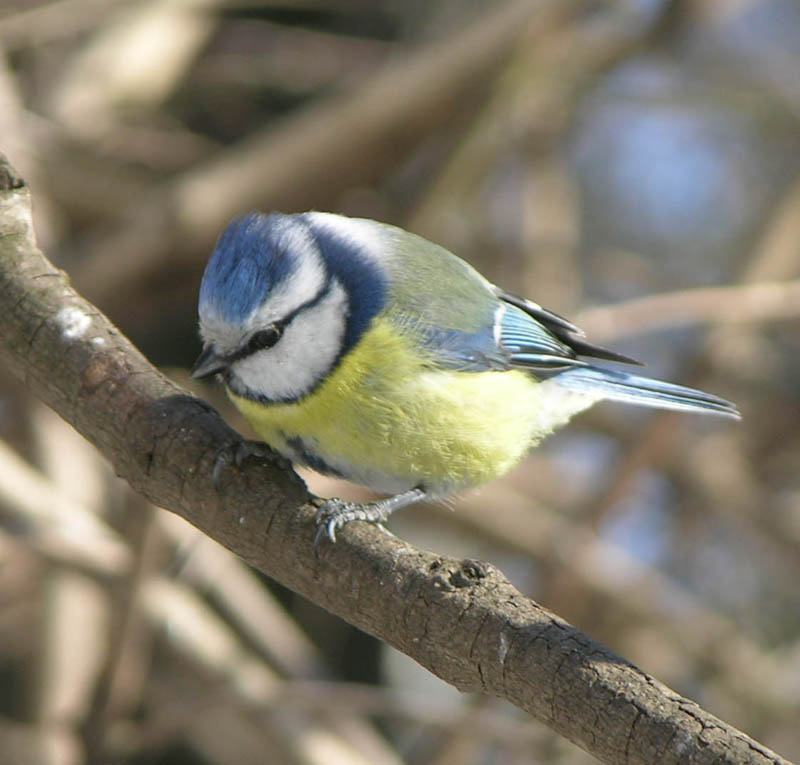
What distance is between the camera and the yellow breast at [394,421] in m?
1.64

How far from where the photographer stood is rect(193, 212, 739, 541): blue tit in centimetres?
156

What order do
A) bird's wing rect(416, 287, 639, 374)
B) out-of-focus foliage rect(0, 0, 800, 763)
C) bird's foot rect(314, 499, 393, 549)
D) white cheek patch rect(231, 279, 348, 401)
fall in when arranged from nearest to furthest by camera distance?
bird's foot rect(314, 499, 393, 549) < white cheek patch rect(231, 279, 348, 401) < bird's wing rect(416, 287, 639, 374) < out-of-focus foliage rect(0, 0, 800, 763)

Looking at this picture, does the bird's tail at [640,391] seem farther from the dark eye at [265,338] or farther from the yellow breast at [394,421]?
the dark eye at [265,338]

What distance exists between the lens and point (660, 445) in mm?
2646

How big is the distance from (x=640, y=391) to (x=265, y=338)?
82cm

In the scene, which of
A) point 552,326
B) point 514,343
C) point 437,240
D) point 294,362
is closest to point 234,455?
point 294,362

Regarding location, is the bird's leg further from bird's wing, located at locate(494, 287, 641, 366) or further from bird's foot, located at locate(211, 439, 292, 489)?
bird's wing, located at locate(494, 287, 641, 366)

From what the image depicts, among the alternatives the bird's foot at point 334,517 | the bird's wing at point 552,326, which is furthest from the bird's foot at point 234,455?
the bird's wing at point 552,326

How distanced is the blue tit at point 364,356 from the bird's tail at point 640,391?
0.17 metres

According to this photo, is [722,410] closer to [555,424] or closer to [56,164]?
[555,424]

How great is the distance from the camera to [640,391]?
205 cm

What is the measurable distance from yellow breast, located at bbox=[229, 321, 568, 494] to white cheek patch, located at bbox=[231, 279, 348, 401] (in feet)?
0.07

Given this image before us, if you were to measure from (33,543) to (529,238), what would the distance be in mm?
1724

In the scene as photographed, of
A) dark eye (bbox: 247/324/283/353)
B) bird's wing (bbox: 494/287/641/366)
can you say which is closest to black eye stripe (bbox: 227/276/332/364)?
dark eye (bbox: 247/324/283/353)
